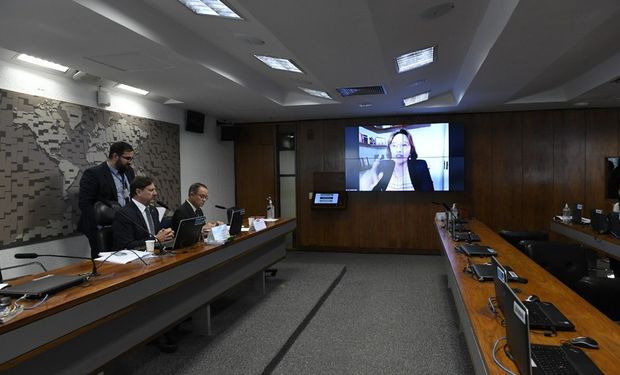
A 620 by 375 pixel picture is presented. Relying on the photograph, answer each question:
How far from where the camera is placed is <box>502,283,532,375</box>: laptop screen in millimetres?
1235

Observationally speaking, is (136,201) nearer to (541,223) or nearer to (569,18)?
(569,18)

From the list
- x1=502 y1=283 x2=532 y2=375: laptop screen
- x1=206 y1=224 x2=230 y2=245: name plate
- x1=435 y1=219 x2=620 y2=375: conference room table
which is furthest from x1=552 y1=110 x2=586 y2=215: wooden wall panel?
x1=502 y1=283 x2=532 y2=375: laptop screen

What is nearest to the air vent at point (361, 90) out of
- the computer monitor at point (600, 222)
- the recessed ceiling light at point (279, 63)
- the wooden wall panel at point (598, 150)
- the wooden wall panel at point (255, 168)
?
A: the recessed ceiling light at point (279, 63)

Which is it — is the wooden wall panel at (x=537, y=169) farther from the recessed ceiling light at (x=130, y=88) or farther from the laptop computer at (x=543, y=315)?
the recessed ceiling light at (x=130, y=88)

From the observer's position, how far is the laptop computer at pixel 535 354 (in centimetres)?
127

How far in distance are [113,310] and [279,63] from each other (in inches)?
114

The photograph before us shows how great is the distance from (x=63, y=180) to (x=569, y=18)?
4496 mm

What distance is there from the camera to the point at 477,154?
668cm

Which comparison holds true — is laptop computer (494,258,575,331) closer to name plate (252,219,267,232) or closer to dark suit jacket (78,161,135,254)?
name plate (252,219,267,232)

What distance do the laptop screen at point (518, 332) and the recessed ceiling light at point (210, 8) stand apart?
2.38 meters

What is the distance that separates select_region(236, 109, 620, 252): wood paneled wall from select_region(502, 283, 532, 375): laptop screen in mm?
5543

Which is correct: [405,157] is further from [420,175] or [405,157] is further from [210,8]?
[210,8]

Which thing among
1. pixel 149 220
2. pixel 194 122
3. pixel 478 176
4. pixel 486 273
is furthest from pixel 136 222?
pixel 478 176

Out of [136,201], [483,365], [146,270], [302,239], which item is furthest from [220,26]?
[302,239]
